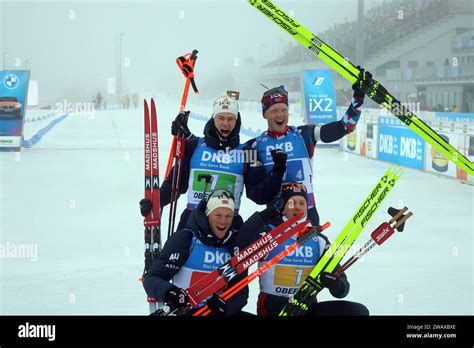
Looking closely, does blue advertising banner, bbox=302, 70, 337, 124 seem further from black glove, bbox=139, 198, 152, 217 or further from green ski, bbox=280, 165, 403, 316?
green ski, bbox=280, 165, 403, 316

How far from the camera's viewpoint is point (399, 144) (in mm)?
15102

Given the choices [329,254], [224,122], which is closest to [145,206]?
[224,122]

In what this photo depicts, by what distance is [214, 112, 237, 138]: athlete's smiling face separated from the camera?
4.33m

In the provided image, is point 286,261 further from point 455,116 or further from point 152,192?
point 455,116

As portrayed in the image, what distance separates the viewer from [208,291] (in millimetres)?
3471

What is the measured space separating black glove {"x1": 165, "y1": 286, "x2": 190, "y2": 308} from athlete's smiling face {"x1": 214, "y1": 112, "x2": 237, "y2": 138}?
4.30 feet

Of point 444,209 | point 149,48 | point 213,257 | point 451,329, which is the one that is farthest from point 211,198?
point 149,48

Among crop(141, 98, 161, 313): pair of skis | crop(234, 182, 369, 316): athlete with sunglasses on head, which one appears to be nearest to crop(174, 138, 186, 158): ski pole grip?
crop(141, 98, 161, 313): pair of skis

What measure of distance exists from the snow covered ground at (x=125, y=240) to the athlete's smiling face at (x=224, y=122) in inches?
67.2

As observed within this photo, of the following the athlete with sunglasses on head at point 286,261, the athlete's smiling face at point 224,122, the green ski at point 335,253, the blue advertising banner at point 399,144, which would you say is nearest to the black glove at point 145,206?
the athlete's smiling face at point 224,122

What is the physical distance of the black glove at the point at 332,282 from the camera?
140 inches

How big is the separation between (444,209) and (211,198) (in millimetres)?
6922

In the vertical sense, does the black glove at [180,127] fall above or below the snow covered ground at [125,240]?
above

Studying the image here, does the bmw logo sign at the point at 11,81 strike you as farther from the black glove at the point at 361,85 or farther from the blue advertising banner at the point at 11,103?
the black glove at the point at 361,85
